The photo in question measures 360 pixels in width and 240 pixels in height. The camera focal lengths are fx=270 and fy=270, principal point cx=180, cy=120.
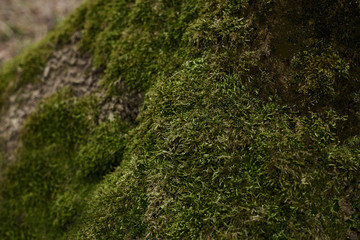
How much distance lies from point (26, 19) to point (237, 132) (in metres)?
6.57

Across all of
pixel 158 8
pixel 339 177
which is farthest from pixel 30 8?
pixel 339 177

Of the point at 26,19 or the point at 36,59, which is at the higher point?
the point at 26,19

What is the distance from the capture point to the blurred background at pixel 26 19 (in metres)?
5.72

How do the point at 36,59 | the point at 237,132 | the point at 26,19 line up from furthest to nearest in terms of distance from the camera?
the point at 26,19 → the point at 36,59 → the point at 237,132

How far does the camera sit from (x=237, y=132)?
1806 millimetres

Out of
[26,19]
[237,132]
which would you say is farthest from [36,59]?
[26,19]

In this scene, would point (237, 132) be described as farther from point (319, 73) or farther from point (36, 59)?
point (36, 59)

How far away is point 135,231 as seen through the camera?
1.89 meters

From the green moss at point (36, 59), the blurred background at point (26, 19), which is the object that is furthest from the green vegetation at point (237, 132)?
the blurred background at point (26, 19)

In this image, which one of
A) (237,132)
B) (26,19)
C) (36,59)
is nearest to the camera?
(237,132)

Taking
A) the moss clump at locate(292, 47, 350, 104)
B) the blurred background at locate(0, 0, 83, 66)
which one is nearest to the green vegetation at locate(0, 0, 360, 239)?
the moss clump at locate(292, 47, 350, 104)

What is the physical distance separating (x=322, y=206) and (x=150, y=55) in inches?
66.7

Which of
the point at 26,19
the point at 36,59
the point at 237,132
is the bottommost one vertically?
the point at 237,132

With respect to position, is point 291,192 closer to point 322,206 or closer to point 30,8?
point 322,206
